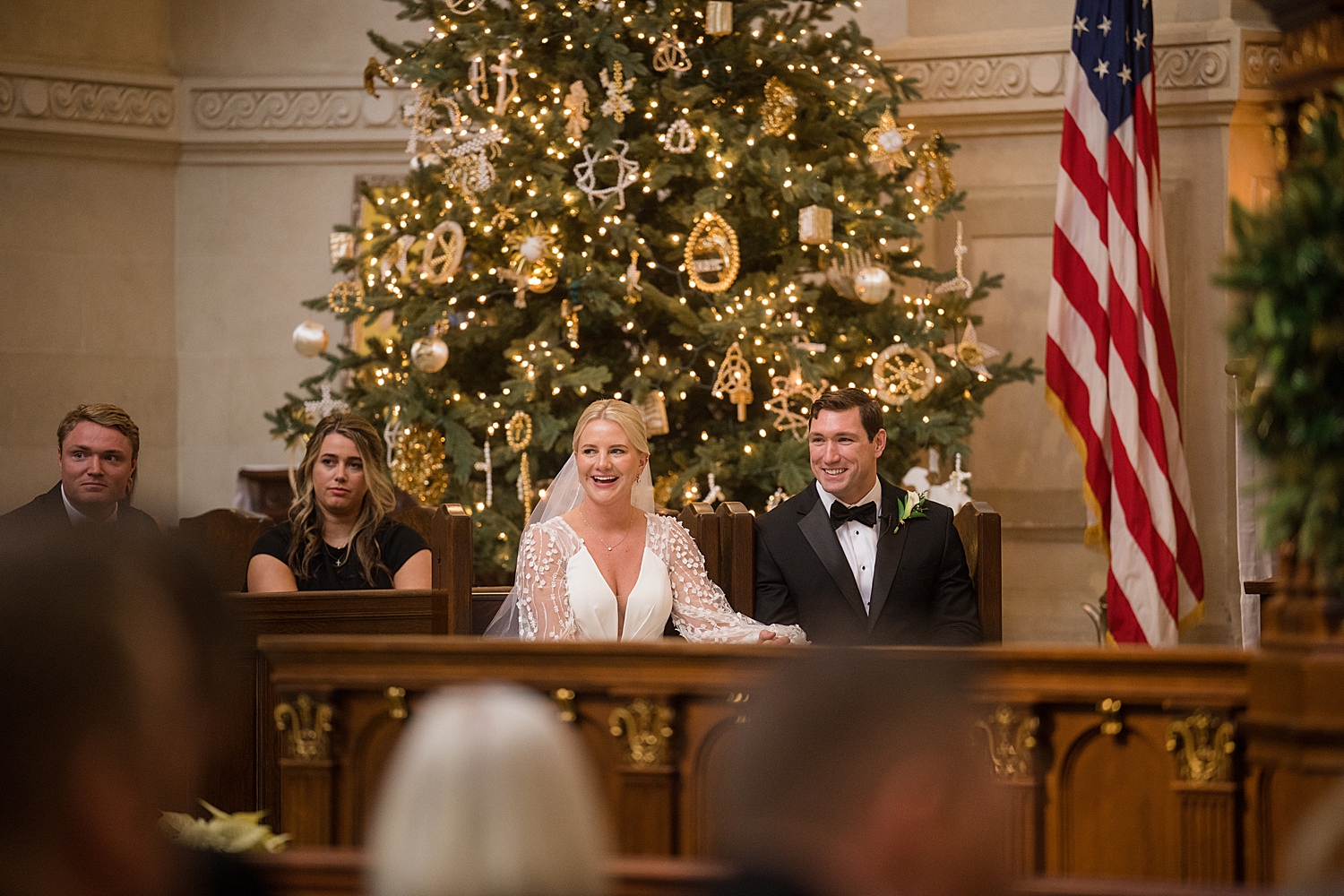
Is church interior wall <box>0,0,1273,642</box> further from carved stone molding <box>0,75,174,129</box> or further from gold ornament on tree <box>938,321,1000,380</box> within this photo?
gold ornament on tree <box>938,321,1000,380</box>

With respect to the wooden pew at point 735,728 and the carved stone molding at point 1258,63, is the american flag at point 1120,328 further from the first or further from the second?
the wooden pew at point 735,728

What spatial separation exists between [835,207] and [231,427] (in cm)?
489

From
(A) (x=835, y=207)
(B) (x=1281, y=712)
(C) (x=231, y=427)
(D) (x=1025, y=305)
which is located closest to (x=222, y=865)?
(B) (x=1281, y=712)

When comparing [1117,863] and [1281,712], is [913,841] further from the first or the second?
[1117,863]

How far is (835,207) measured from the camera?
720cm

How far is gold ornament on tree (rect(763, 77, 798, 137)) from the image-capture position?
7387 millimetres

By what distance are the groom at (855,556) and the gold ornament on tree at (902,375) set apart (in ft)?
5.93

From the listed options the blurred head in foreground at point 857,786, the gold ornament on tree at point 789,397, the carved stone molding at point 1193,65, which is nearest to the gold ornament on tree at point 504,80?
the gold ornament on tree at point 789,397

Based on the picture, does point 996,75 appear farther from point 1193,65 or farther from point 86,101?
point 86,101

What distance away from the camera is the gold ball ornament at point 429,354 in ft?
23.2

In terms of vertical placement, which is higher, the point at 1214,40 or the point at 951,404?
the point at 1214,40

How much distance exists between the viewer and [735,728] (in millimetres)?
3383

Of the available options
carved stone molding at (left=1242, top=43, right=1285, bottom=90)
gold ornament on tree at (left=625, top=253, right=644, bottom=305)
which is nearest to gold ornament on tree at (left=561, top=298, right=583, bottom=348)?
gold ornament on tree at (left=625, top=253, right=644, bottom=305)

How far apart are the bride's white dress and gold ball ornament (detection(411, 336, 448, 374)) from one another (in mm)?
2157
